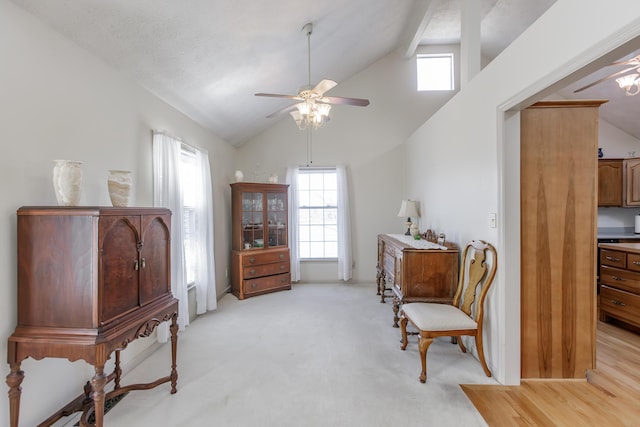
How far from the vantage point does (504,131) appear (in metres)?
2.26

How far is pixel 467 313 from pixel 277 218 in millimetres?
3288

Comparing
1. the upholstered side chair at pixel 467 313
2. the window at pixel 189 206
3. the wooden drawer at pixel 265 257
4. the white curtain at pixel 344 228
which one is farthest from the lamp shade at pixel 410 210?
the window at pixel 189 206

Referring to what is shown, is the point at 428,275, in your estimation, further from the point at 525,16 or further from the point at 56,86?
the point at 525,16

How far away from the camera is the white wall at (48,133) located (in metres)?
1.61

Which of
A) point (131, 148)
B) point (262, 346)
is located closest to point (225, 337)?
point (262, 346)

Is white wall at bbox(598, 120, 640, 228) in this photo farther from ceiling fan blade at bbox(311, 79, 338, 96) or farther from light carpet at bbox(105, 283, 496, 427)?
ceiling fan blade at bbox(311, 79, 338, 96)

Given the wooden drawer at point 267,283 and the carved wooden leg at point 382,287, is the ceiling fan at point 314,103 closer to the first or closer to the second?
the carved wooden leg at point 382,287

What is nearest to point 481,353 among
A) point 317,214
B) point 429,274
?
point 429,274

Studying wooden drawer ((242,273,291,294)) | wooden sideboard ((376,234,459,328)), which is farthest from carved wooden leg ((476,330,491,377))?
wooden drawer ((242,273,291,294))

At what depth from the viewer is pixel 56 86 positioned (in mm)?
1911

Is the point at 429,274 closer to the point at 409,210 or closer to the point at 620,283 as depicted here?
the point at 409,210

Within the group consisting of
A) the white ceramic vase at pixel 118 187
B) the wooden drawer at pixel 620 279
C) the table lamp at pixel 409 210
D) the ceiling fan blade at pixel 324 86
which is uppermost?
the ceiling fan blade at pixel 324 86

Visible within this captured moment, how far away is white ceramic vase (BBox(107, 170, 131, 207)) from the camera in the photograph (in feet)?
6.52

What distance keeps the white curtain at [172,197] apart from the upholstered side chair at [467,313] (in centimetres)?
235
